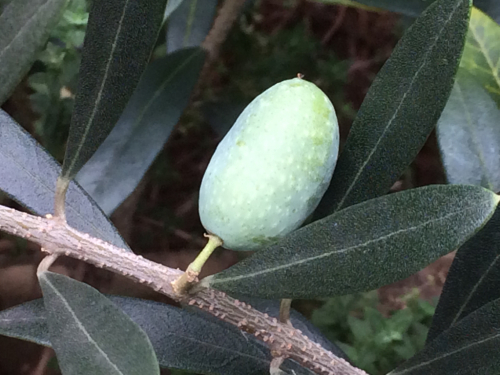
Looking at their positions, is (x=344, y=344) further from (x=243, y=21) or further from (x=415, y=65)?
(x=243, y=21)

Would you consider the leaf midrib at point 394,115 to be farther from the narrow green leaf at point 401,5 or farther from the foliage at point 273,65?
the foliage at point 273,65

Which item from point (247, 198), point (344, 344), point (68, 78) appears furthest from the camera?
point (344, 344)

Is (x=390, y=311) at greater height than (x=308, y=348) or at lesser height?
lesser

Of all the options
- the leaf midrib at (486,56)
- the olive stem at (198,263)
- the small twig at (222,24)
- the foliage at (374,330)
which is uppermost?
the leaf midrib at (486,56)


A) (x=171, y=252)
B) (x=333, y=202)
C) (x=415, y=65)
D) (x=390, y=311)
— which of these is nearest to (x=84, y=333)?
(x=333, y=202)

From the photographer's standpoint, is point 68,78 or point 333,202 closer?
point 333,202

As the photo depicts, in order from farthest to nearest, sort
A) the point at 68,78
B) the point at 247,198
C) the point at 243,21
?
the point at 243,21, the point at 68,78, the point at 247,198

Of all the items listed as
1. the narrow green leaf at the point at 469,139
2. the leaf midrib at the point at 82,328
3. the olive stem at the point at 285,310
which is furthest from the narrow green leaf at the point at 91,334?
the narrow green leaf at the point at 469,139
